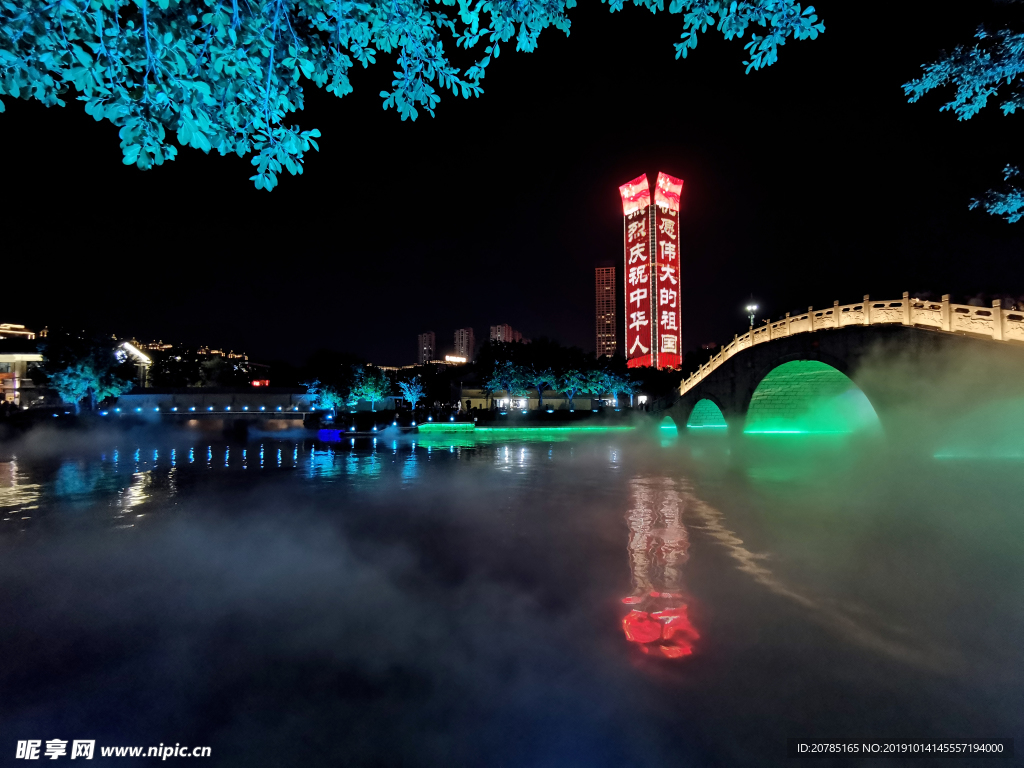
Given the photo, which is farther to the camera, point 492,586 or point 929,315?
point 929,315

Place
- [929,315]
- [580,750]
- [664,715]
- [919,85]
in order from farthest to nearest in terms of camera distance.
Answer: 1. [929,315]
2. [919,85]
3. [664,715]
4. [580,750]

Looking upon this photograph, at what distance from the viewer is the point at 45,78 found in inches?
147

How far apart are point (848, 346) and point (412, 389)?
5448 cm

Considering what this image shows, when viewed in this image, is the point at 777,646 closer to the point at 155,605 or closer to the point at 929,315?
the point at 155,605

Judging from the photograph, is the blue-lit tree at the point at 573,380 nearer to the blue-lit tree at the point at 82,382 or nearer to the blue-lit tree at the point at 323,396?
the blue-lit tree at the point at 323,396

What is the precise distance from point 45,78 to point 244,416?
65396 mm

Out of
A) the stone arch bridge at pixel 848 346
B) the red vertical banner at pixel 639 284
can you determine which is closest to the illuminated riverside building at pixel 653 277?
the red vertical banner at pixel 639 284

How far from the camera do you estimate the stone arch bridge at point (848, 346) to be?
15664 millimetres

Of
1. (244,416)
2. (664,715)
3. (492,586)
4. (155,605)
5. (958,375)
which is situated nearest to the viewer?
(664,715)

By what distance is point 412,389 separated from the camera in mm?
68500

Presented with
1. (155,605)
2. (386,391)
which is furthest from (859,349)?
(386,391)

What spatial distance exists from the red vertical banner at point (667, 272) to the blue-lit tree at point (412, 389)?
40143 millimetres

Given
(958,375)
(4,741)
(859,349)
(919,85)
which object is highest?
(919,85)

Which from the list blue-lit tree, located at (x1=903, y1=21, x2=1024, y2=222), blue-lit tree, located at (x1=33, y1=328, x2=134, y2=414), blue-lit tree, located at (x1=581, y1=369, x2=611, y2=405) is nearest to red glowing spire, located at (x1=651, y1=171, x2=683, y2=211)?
blue-lit tree, located at (x1=581, y1=369, x2=611, y2=405)
